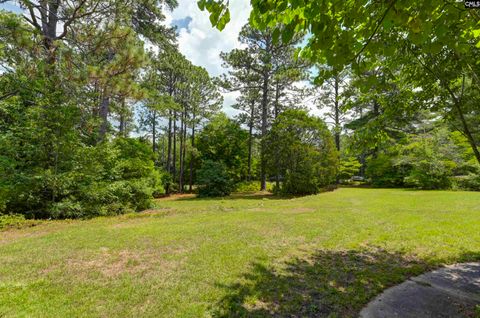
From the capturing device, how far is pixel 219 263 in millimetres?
3969

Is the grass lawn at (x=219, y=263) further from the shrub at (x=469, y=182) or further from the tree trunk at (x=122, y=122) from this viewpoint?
the shrub at (x=469, y=182)

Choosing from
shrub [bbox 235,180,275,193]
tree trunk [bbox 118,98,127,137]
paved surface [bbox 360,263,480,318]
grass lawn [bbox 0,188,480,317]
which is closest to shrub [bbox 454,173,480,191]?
grass lawn [bbox 0,188,480,317]

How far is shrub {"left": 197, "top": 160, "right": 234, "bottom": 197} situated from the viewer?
16781mm

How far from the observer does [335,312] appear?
268cm

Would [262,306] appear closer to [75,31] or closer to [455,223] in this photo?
[455,223]

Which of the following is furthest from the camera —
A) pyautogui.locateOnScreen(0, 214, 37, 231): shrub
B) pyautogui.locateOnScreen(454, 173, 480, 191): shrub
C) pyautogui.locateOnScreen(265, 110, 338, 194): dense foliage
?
pyautogui.locateOnScreen(265, 110, 338, 194): dense foliage

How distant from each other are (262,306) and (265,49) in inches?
741

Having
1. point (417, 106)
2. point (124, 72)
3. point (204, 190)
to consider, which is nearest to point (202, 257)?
point (417, 106)

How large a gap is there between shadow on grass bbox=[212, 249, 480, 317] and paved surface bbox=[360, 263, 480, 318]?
0.13 metres

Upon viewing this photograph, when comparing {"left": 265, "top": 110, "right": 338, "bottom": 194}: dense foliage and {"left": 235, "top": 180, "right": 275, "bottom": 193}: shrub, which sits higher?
{"left": 265, "top": 110, "right": 338, "bottom": 194}: dense foliage

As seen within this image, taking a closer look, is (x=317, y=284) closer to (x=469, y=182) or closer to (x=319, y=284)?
(x=319, y=284)

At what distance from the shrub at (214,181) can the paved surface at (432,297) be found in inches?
544

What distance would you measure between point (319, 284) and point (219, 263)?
1527 mm

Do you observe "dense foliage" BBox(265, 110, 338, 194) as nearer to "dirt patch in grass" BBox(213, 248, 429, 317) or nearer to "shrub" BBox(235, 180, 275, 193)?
"shrub" BBox(235, 180, 275, 193)
